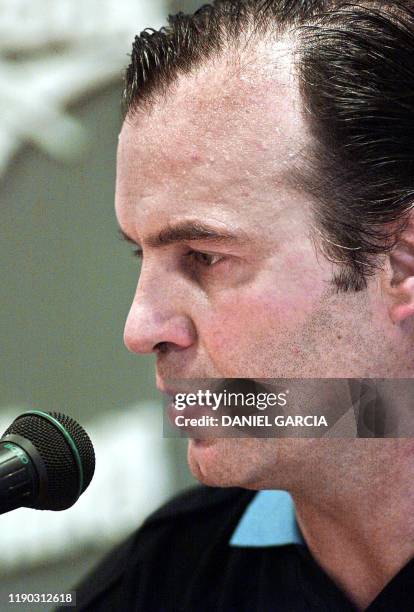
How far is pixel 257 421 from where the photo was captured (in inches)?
43.0

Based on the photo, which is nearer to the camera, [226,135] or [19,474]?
[19,474]

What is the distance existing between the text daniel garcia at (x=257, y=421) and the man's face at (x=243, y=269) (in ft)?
0.08

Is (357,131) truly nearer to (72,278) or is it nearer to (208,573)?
(208,573)

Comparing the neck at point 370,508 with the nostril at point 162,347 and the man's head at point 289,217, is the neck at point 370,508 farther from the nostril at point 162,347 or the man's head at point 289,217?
the nostril at point 162,347

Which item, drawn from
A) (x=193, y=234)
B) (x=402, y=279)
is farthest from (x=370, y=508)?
(x=193, y=234)

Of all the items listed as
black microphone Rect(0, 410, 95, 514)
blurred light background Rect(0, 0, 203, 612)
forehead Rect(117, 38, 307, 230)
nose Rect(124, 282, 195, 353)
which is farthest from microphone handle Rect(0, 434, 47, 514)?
blurred light background Rect(0, 0, 203, 612)

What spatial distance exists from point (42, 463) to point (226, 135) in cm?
46

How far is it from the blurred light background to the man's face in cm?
83

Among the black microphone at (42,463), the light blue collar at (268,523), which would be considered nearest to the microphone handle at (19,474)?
the black microphone at (42,463)

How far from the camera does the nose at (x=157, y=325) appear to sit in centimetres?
106

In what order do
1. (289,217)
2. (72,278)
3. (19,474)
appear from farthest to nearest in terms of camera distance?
(72,278) → (289,217) → (19,474)

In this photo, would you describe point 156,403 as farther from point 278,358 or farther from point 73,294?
point 278,358

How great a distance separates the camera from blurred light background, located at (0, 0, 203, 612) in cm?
182

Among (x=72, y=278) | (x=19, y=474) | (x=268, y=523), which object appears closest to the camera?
(x=19, y=474)
